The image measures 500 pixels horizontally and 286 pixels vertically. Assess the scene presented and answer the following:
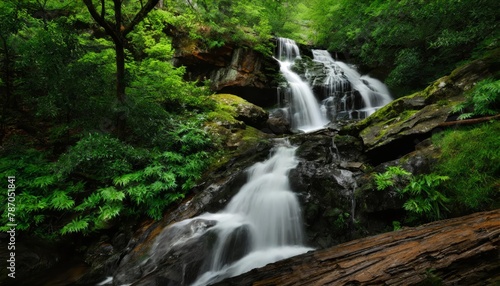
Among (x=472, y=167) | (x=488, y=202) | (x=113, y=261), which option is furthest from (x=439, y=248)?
(x=113, y=261)

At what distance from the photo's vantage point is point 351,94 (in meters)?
13.3

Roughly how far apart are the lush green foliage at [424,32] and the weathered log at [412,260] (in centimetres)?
683

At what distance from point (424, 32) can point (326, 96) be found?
6.05 meters

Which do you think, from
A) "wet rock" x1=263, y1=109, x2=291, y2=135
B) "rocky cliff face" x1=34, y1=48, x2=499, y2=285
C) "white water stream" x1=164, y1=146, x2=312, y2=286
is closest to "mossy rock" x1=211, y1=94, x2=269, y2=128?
"wet rock" x1=263, y1=109, x2=291, y2=135

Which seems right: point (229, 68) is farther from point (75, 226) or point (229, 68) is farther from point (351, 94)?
point (75, 226)

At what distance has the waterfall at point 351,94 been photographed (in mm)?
12688

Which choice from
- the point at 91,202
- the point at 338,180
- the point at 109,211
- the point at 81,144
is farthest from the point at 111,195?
the point at 338,180

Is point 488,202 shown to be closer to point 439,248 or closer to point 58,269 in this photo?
point 439,248

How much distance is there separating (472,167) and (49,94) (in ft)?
28.6

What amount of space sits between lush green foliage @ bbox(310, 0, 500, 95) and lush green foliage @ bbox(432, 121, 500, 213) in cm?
454

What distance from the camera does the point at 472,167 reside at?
3760 mm

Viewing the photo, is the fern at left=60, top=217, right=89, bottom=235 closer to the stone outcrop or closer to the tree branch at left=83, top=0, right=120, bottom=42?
the tree branch at left=83, top=0, right=120, bottom=42

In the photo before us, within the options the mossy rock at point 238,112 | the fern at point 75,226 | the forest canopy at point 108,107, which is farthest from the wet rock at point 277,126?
the fern at point 75,226

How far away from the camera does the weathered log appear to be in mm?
2371
